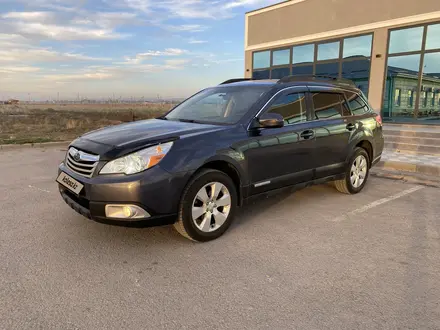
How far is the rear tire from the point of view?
5367mm

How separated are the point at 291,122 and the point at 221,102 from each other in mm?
984

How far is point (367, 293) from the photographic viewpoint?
106 inches

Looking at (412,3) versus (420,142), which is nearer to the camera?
(420,142)

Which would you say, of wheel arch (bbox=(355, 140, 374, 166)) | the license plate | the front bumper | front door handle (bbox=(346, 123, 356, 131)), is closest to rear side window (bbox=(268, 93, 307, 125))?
front door handle (bbox=(346, 123, 356, 131))

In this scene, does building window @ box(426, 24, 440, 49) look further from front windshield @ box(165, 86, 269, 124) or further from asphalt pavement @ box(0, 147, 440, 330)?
front windshield @ box(165, 86, 269, 124)

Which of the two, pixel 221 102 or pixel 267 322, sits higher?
pixel 221 102

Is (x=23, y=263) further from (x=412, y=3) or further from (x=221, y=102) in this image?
(x=412, y=3)

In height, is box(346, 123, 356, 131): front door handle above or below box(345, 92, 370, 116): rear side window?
below

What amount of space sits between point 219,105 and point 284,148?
106cm

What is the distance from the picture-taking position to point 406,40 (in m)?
12.5

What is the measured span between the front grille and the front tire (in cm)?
94

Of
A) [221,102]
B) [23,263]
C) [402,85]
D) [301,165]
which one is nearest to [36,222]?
[23,263]

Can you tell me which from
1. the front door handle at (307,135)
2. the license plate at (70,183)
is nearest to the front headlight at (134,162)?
the license plate at (70,183)

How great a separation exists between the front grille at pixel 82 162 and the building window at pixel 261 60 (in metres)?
15.3
